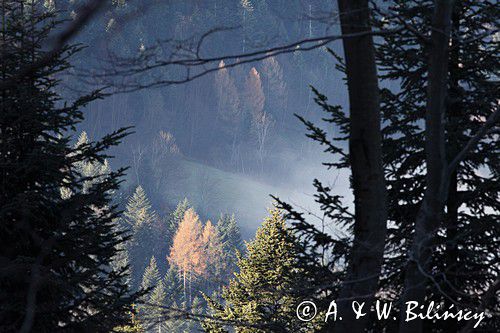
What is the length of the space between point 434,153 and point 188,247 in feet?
234

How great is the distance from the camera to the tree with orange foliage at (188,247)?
71488 millimetres

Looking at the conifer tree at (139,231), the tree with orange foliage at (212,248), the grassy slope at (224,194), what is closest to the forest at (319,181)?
the tree with orange foliage at (212,248)

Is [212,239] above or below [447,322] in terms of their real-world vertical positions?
above

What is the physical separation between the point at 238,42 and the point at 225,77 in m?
7.04

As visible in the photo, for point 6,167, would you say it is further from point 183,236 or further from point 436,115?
point 183,236

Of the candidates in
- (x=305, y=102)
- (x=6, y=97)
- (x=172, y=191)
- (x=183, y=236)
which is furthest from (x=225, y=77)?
(x=6, y=97)

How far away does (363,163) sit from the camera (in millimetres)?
4191

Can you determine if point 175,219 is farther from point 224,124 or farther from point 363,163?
point 363,163

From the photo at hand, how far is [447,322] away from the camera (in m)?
7.43

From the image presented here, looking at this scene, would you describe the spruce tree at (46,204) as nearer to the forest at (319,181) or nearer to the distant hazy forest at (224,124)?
the forest at (319,181)

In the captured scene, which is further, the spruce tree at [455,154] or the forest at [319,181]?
the spruce tree at [455,154]

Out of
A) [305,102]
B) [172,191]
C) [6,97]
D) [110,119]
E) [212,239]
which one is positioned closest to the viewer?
[6,97]

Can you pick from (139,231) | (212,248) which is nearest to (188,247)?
(212,248)

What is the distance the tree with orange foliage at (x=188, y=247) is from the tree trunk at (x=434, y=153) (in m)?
65.1
